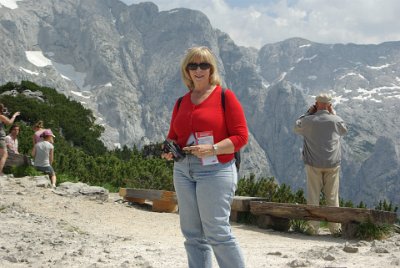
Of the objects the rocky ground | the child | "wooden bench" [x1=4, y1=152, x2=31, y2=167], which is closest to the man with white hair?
the rocky ground

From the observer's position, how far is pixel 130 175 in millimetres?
16562

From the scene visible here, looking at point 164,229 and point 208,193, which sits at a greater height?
point 208,193

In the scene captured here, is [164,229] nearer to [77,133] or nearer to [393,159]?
[77,133]

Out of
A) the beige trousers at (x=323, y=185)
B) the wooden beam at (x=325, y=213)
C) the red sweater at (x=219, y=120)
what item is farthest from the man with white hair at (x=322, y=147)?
the red sweater at (x=219, y=120)

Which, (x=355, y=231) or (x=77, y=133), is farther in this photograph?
(x=77, y=133)

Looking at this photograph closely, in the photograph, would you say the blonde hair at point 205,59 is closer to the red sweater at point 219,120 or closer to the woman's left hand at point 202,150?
the red sweater at point 219,120

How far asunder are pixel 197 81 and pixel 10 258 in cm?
303

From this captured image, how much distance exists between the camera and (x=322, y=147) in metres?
8.38

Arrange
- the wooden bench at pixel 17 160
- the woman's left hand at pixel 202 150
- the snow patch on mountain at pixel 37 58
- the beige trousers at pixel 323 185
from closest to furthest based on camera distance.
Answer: the woman's left hand at pixel 202 150 < the beige trousers at pixel 323 185 < the wooden bench at pixel 17 160 < the snow patch on mountain at pixel 37 58

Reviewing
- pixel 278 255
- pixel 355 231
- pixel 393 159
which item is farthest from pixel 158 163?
pixel 393 159

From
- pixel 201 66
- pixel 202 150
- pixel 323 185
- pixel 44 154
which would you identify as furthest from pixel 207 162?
pixel 44 154

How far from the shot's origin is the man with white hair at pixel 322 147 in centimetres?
835

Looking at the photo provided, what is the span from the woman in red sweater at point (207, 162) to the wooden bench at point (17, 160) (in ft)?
33.9

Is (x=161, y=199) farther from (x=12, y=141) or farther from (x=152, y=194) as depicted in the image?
(x=12, y=141)
